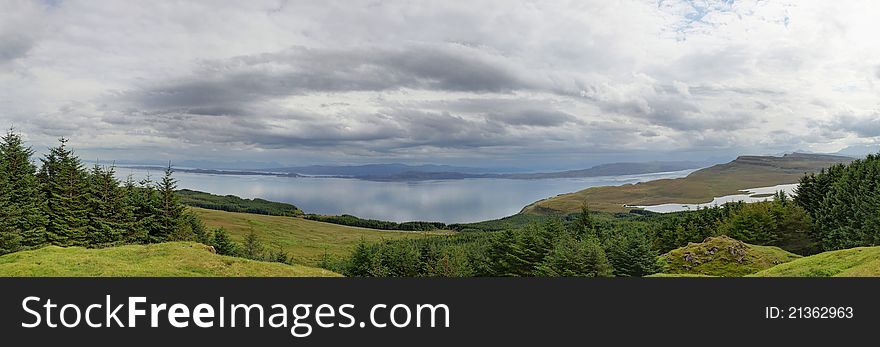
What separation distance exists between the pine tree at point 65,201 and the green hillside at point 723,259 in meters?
82.1

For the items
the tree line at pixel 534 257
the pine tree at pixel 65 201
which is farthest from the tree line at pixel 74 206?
the tree line at pixel 534 257

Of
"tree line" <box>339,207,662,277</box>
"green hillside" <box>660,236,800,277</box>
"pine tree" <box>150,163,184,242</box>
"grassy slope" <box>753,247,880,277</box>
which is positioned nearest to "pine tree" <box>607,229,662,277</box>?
"tree line" <box>339,207,662,277</box>

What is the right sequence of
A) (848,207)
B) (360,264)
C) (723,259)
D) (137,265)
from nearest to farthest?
1. (137,265)
2. (723,259)
3. (360,264)
4. (848,207)

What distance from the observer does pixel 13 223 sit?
180 feet

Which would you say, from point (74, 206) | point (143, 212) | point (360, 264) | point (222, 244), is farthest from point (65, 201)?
point (360, 264)

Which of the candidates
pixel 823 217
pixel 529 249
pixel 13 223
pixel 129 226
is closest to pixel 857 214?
pixel 823 217

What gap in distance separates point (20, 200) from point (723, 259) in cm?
9600

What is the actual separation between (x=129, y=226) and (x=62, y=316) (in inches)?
2179

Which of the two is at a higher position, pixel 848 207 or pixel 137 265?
pixel 848 207

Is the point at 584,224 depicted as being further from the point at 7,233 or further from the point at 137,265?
the point at 7,233

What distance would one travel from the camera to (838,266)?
32.1m

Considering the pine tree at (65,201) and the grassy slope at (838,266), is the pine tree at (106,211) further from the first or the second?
the grassy slope at (838,266)

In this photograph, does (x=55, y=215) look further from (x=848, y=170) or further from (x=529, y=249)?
(x=848, y=170)

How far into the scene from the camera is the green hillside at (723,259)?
220 ft
